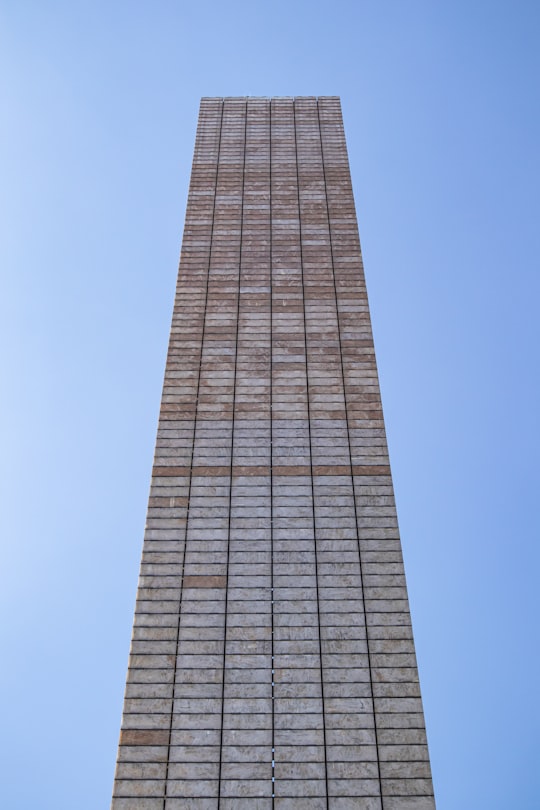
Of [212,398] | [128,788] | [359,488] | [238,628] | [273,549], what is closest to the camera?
[128,788]

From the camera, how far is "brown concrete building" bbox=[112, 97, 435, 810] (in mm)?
19125

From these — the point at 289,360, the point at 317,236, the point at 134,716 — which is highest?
the point at 317,236

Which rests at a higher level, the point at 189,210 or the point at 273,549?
the point at 189,210

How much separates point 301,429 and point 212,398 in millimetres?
3681

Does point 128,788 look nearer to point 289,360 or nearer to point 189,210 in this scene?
point 289,360

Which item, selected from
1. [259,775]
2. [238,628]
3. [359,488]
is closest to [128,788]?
[259,775]

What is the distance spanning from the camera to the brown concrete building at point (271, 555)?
62.7 feet

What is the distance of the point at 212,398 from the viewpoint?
88.9 feet

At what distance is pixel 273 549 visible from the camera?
22984 millimetres

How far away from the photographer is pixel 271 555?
22.8m

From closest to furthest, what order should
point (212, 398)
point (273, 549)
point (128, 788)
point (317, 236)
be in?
1. point (128, 788)
2. point (273, 549)
3. point (212, 398)
4. point (317, 236)

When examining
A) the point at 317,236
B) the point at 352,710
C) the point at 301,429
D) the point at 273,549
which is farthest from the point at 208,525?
the point at 317,236

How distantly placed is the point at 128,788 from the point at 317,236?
2376 centimetres

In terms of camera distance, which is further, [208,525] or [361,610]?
[208,525]
